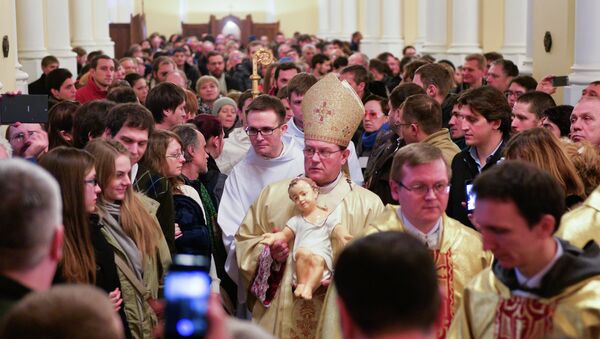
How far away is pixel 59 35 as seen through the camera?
20.2 m

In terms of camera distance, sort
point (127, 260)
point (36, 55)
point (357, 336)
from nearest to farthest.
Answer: point (357, 336)
point (127, 260)
point (36, 55)

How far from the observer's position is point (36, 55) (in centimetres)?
1734

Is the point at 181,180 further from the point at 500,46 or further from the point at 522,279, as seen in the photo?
the point at 500,46

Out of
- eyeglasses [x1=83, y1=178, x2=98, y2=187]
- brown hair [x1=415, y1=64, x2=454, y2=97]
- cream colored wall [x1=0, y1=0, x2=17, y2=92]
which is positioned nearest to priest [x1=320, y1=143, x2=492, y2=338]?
eyeglasses [x1=83, y1=178, x2=98, y2=187]

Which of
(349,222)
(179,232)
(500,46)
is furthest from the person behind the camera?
(500,46)

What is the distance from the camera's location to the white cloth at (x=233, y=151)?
9367 millimetres

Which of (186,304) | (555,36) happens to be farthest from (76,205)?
(555,36)

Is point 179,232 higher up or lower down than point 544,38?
lower down

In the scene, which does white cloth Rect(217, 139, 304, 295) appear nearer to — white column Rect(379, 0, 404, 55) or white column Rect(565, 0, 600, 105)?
white column Rect(565, 0, 600, 105)

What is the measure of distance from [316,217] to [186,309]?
3954 mm

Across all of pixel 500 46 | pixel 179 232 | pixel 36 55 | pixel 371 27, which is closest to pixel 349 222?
pixel 179 232

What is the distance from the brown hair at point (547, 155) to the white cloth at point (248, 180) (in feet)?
7.25

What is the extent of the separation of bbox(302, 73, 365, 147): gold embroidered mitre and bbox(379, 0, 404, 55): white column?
868 inches

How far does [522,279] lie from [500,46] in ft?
52.0
